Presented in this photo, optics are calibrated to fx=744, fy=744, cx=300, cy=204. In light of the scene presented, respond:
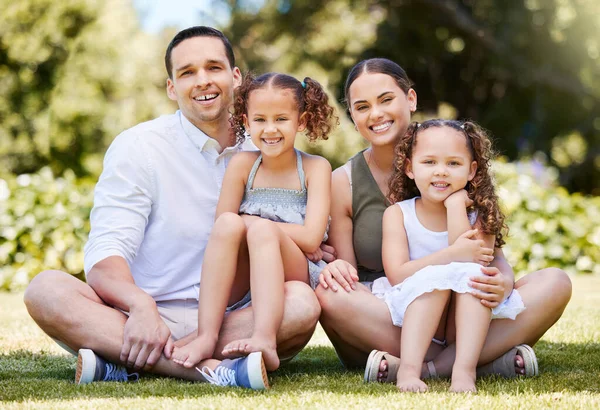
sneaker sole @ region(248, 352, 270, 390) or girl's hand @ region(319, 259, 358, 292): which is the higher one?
girl's hand @ region(319, 259, 358, 292)

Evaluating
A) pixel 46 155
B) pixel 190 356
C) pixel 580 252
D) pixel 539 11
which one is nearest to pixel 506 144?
pixel 539 11

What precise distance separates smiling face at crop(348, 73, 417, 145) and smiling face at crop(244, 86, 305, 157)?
12.0 inches

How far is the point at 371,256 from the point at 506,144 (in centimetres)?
1104

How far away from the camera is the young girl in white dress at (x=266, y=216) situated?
2.79 meters

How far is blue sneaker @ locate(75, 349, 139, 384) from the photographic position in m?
2.77

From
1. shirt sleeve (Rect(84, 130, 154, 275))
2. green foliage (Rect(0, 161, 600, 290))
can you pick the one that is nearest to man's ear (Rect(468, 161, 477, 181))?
shirt sleeve (Rect(84, 130, 154, 275))

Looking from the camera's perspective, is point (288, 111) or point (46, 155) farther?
point (46, 155)

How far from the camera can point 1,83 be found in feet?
41.8

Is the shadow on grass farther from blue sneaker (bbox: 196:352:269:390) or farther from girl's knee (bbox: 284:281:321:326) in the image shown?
girl's knee (bbox: 284:281:321:326)

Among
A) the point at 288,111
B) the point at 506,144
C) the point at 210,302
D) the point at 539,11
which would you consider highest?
the point at 539,11

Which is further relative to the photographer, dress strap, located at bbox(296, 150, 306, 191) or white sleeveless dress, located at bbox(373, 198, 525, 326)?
dress strap, located at bbox(296, 150, 306, 191)

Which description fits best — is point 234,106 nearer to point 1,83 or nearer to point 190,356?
point 190,356

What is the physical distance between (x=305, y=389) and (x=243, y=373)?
23 centimetres

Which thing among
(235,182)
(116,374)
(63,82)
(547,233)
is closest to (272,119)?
(235,182)
